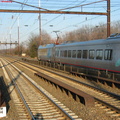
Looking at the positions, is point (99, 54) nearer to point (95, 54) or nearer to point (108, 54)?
point (95, 54)

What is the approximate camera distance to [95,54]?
1667cm

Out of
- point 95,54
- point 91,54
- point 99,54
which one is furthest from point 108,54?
point 91,54

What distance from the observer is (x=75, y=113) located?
7645 millimetres

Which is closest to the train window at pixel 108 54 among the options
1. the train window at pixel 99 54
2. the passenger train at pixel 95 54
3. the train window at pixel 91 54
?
the passenger train at pixel 95 54

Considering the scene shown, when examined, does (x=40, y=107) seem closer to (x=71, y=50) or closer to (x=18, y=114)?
(x=18, y=114)

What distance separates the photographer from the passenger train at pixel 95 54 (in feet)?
45.3

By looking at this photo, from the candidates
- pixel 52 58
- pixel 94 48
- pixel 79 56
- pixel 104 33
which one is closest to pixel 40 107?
pixel 94 48

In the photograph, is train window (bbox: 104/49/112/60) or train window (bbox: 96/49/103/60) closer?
train window (bbox: 104/49/112/60)

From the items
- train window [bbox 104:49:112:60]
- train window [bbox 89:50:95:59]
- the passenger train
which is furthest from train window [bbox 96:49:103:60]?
train window [bbox 89:50:95:59]

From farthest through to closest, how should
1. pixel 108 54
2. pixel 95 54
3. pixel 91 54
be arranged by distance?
pixel 91 54 → pixel 95 54 → pixel 108 54

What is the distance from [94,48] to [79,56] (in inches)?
129

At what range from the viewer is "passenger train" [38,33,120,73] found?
13.8 metres

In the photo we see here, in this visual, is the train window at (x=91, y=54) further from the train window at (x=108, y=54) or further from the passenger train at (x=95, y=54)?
the train window at (x=108, y=54)

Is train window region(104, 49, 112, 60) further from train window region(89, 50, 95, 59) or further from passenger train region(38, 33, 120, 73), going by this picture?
train window region(89, 50, 95, 59)
